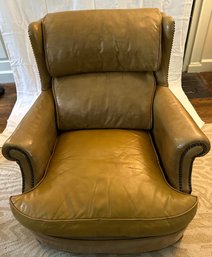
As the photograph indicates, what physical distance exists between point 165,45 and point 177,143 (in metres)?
0.58

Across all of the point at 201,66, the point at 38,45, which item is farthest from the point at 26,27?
the point at 201,66

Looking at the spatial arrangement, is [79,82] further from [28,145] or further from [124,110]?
[28,145]

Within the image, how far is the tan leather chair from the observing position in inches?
35.9

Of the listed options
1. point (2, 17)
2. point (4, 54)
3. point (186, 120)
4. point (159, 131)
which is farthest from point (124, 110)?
point (4, 54)

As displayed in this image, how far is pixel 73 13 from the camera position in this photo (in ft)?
4.13

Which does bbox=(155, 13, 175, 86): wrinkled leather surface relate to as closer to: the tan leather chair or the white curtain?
the tan leather chair

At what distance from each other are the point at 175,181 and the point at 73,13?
984 millimetres

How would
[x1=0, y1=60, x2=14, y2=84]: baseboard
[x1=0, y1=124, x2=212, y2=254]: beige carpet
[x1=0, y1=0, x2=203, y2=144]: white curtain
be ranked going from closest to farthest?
1. [x1=0, y1=124, x2=212, y2=254]: beige carpet
2. [x1=0, y1=0, x2=203, y2=144]: white curtain
3. [x1=0, y1=60, x2=14, y2=84]: baseboard

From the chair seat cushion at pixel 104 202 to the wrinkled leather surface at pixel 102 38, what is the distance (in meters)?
0.53

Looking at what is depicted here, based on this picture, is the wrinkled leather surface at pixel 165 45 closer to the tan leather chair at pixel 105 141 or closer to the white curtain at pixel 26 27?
the tan leather chair at pixel 105 141

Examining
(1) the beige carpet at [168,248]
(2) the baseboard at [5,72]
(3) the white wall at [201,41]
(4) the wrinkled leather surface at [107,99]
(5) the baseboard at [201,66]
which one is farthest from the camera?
(5) the baseboard at [201,66]

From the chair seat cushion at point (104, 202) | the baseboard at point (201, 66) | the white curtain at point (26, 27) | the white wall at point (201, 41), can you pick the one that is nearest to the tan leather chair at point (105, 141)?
the chair seat cushion at point (104, 202)

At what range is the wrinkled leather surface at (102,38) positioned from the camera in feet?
4.00

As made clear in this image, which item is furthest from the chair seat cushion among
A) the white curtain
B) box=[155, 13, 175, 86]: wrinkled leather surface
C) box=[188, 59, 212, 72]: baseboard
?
box=[188, 59, 212, 72]: baseboard
